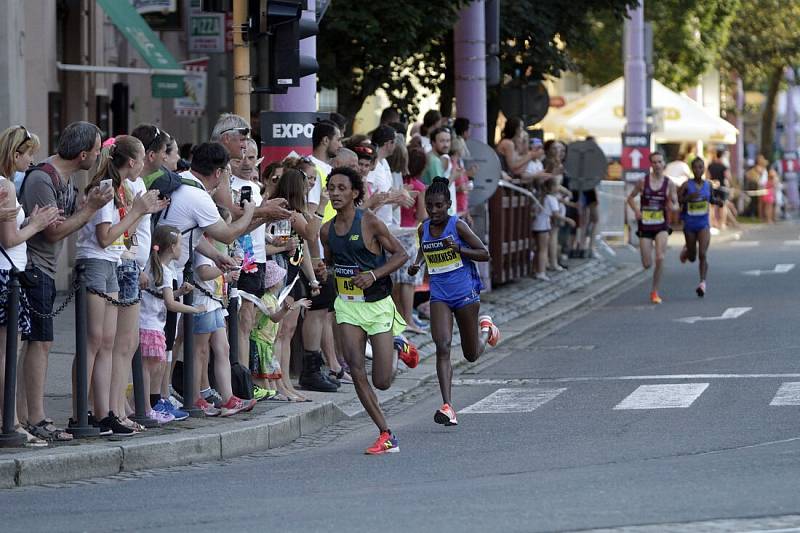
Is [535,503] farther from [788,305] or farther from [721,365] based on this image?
[788,305]

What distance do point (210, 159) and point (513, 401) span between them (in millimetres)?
3170

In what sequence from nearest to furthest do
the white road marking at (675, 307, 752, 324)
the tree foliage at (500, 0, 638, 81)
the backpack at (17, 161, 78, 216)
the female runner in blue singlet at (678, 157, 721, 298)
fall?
the backpack at (17, 161, 78, 216)
the white road marking at (675, 307, 752, 324)
the female runner in blue singlet at (678, 157, 721, 298)
the tree foliage at (500, 0, 638, 81)

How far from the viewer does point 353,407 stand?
13656mm

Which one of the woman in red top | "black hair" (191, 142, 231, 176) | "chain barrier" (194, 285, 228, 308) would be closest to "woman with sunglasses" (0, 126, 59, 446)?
"chain barrier" (194, 285, 228, 308)

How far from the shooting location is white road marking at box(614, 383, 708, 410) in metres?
13.1

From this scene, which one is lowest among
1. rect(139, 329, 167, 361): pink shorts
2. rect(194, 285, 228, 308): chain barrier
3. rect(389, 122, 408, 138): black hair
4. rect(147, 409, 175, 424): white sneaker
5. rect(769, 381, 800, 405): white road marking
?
rect(769, 381, 800, 405): white road marking

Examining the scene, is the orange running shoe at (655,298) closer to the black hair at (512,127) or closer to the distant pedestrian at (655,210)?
the distant pedestrian at (655,210)

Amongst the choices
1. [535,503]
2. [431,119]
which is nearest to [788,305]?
[431,119]

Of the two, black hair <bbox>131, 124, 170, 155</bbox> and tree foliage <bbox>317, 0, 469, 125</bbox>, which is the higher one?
tree foliage <bbox>317, 0, 469, 125</bbox>

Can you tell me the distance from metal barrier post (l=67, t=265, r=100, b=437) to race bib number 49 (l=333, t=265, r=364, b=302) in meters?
1.60

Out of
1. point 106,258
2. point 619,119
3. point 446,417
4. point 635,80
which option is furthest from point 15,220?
point 619,119

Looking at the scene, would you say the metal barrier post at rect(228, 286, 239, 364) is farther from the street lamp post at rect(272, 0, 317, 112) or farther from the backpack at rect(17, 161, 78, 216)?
the street lamp post at rect(272, 0, 317, 112)

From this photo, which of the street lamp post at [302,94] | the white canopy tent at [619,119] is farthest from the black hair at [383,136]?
the white canopy tent at [619,119]

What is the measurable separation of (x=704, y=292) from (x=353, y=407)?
10.8 metres
